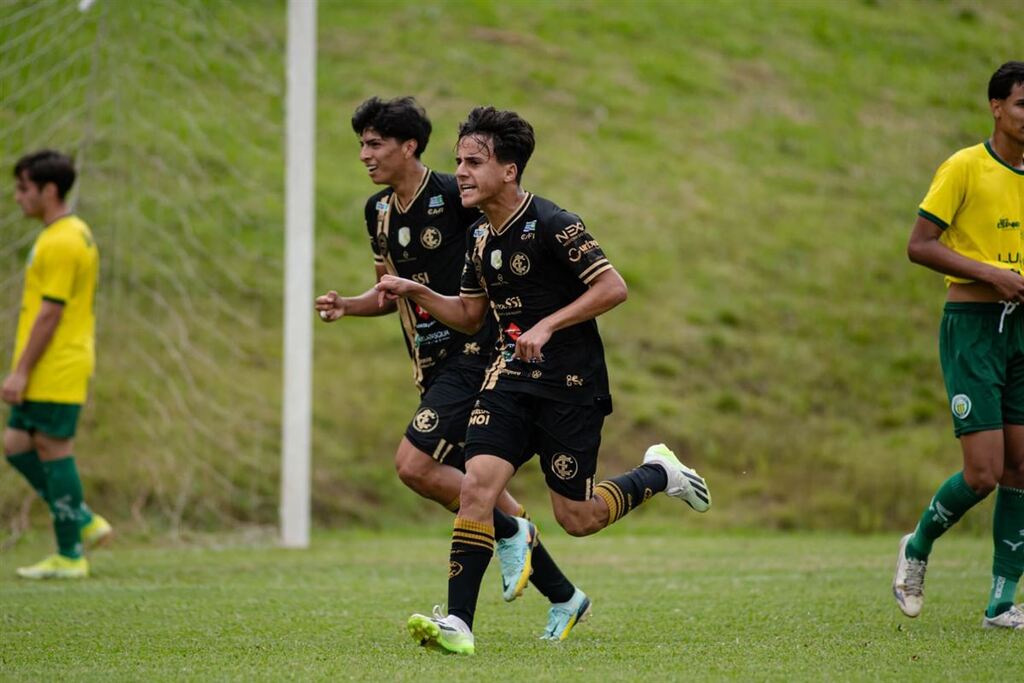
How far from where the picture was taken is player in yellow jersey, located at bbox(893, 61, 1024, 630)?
5.57m

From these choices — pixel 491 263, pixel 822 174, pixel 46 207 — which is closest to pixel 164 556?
pixel 46 207

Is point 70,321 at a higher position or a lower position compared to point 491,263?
lower

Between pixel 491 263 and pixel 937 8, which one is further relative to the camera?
pixel 937 8

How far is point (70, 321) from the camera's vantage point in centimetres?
805

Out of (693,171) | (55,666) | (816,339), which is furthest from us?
(693,171)

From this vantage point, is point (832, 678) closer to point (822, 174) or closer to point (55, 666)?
point (55, 666)

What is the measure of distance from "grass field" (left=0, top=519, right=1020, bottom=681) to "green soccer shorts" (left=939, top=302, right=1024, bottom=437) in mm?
916

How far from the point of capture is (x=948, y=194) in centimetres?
566

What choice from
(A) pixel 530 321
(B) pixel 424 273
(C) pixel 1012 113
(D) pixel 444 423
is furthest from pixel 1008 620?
(B) pixel 424 273

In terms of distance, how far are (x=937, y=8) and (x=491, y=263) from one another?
15376 millimetres

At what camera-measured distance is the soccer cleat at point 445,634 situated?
16.1ft

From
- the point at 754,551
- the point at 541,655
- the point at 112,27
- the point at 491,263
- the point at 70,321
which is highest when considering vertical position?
the point at 112,27

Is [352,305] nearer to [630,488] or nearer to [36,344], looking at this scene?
[630,488]

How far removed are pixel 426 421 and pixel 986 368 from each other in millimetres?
2406
